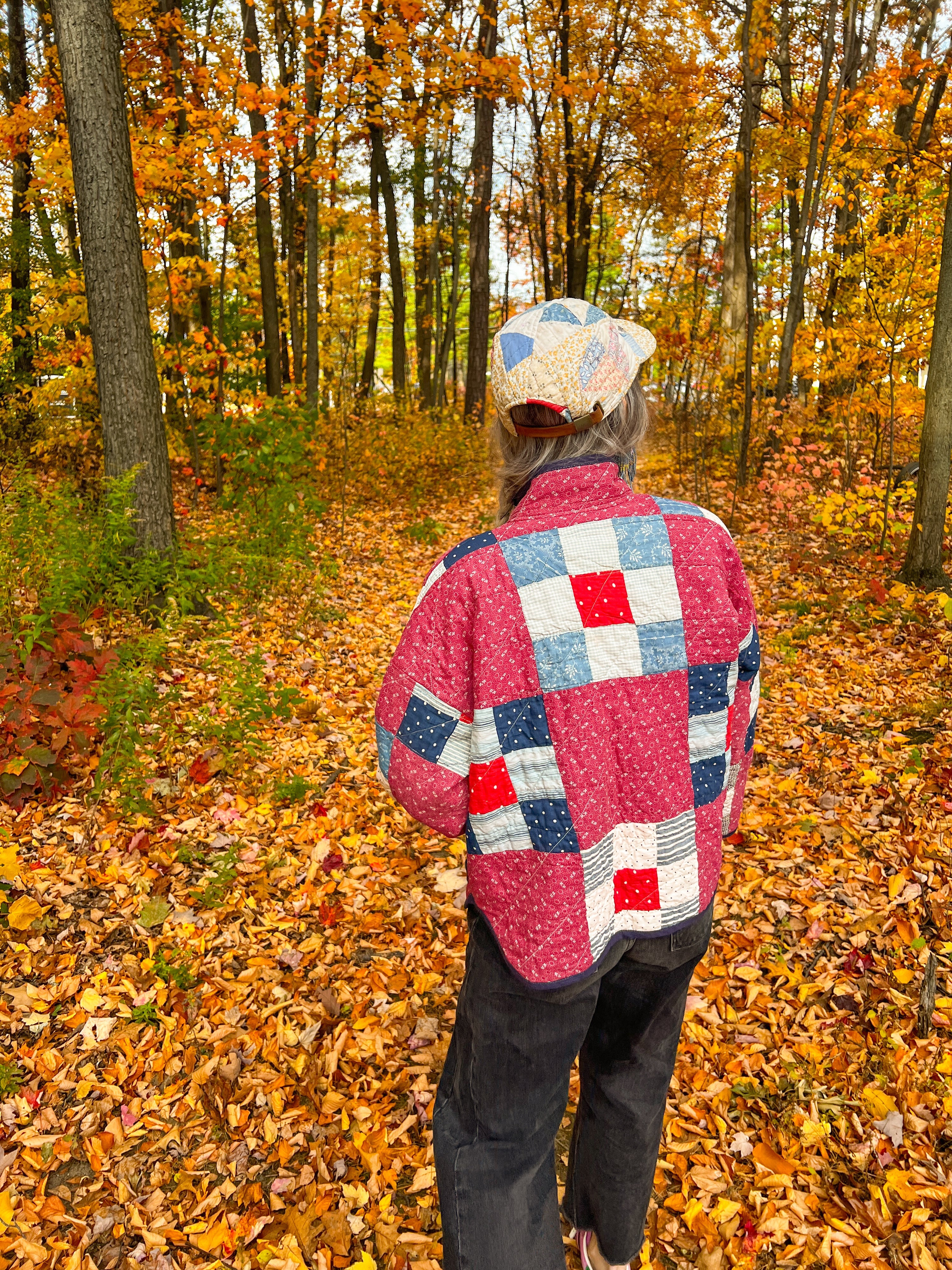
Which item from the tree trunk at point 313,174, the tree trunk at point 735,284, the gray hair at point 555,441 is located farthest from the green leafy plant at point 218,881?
the tree trunk at point 735,284

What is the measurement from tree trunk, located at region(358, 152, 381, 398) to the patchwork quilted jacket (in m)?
15.0

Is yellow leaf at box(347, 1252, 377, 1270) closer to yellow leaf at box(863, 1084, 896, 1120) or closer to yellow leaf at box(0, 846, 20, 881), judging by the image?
yellow leaf at box(863, 1084, 896, 1120)

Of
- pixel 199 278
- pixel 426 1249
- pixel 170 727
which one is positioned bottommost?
pixel 426 1249

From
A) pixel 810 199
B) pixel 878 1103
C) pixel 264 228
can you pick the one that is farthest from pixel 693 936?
pixel 264 228

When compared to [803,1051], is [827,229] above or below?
above

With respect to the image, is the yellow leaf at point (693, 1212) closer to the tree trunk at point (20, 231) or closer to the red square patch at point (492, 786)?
the red square patch at point (492, 786)

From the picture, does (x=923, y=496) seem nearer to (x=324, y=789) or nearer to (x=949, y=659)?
(x=949, y=659)

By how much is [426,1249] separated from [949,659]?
501cm

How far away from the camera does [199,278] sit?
27.4 feet

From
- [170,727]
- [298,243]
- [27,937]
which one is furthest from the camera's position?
[298,243]

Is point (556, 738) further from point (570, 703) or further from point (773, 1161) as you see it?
point (773, 1161)

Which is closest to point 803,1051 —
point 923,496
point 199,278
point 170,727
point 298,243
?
point 170,727

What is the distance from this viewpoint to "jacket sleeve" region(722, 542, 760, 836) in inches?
59.7

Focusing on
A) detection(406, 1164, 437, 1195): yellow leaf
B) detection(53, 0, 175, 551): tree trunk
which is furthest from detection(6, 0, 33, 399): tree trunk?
detection(406, 1164, 437, 1195): yellow leaf
